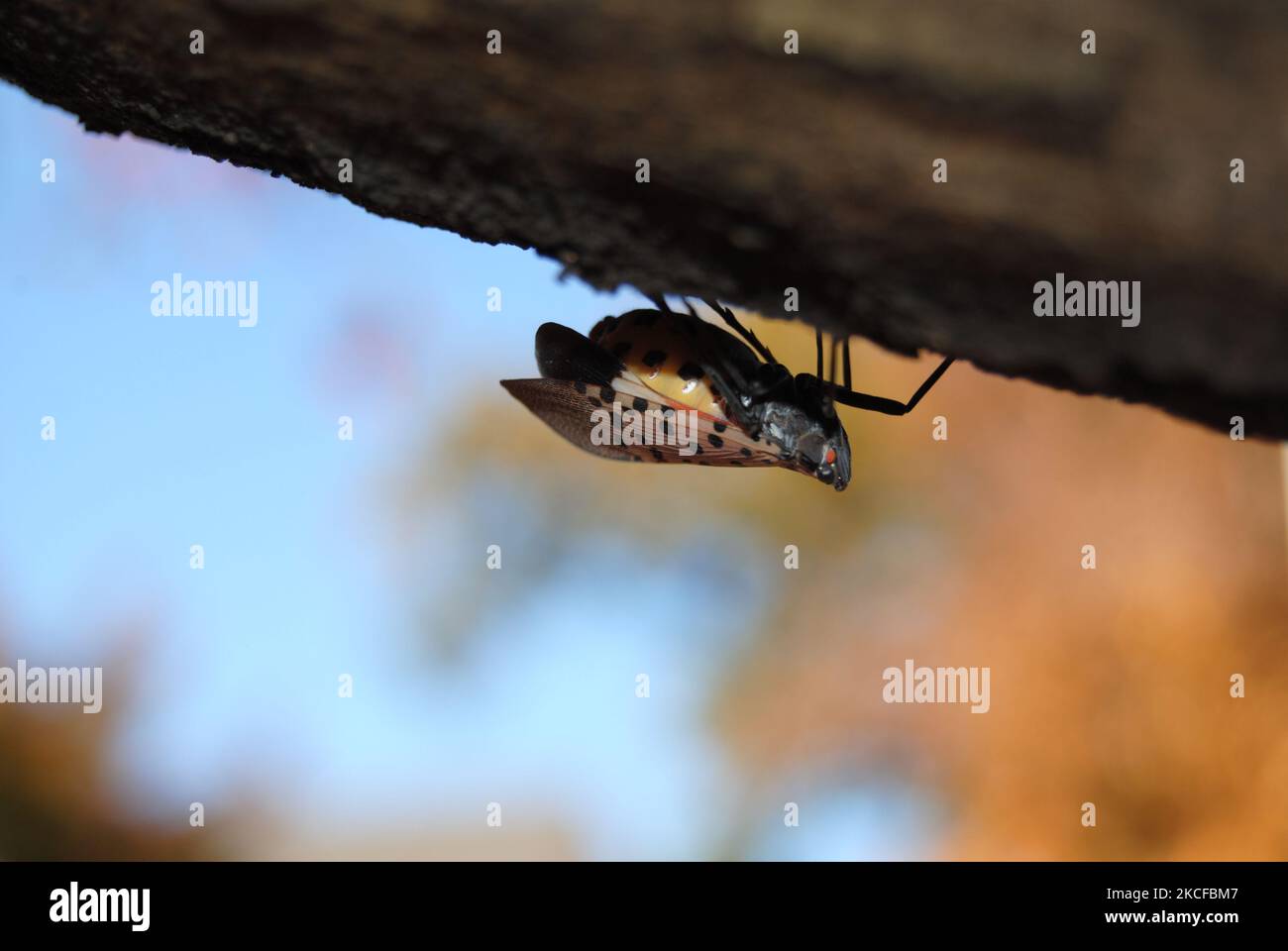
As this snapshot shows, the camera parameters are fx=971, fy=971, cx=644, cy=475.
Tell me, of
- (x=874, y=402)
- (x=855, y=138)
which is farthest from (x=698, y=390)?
(x=855, y=138)

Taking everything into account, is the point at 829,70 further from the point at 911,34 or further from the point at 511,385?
the point at 511,385

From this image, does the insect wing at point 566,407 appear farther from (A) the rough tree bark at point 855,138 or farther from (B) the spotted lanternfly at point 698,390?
(A) the rough tree bark at point 855,138

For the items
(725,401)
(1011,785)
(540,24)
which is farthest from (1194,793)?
(540,24)

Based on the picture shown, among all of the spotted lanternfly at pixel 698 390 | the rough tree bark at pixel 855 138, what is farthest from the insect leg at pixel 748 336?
the rough tree bark at pixel 855 138

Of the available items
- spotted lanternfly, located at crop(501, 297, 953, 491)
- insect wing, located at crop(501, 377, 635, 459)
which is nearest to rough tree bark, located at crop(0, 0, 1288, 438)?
spotted lanternfly, located at crop(501, 297, 953, 491)

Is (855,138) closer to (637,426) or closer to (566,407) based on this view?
(637,426)
